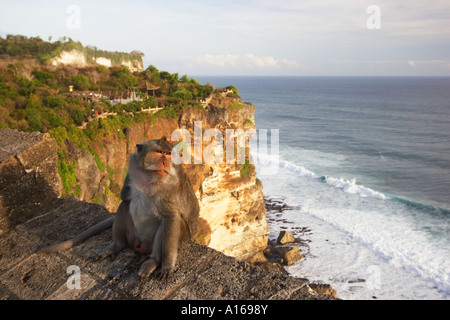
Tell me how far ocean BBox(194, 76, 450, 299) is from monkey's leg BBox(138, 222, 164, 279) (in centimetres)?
1856

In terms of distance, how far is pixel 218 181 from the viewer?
76.4 ft

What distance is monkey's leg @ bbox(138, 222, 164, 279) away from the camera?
3211mm

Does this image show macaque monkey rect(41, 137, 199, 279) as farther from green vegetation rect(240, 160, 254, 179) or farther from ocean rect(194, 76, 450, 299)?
green vegetation rect(240, 160, 254, 179)

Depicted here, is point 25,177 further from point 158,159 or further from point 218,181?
point 218,181

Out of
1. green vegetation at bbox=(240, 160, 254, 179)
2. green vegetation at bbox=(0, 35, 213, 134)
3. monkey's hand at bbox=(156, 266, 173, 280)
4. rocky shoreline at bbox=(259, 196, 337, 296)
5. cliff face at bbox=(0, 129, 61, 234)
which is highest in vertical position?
green vegetation at bbox=(0, 35, 213, 134)

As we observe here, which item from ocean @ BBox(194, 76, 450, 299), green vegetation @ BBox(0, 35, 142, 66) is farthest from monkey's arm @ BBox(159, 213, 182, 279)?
green vegetation @ BBox(0, 35, 142, 66)

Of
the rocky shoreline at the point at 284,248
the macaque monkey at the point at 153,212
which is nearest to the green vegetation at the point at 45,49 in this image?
the rocky shoreline at the point at 284,248

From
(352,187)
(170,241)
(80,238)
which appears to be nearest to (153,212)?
(170,241)

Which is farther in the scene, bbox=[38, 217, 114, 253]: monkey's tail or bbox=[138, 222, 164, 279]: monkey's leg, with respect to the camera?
bbox=[38, 217, 114, 253]: monkey's tail

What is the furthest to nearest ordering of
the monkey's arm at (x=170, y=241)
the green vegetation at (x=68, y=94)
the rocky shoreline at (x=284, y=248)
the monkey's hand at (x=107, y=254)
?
the rocky shoreline at (x=284, y=248) < the green vegetation at (x=68, y=94) < the monkey's hand at (x=107, y=254) < the monkey's arm at (x=170, y=241)

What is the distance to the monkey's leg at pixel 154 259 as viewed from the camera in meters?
3.21

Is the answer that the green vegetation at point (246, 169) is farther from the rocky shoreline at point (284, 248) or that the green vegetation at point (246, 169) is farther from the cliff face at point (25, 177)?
the cliff face at point (25, 177)

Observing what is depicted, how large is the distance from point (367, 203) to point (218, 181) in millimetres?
16430

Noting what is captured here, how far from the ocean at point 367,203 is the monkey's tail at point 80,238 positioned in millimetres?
18486
